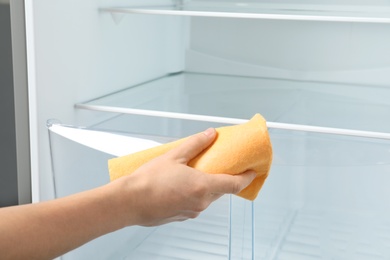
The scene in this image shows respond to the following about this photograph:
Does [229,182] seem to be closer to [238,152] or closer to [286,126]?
[238,152]

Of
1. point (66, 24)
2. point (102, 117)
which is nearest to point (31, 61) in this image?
point (66, 24)

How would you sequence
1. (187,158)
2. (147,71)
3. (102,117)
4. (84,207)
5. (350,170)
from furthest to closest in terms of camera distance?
(147,71)
(102,117)
(350,170)
(187,158)
(84,207)

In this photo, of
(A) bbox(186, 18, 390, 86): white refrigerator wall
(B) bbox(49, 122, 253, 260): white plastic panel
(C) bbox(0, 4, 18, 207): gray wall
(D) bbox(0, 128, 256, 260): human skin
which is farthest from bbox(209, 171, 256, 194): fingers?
(A) bbox(186, 18, 390, 86): white refrigerator wall

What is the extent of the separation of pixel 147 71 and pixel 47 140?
529mm

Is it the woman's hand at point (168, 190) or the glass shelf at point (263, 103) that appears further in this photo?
the glass shelf at point (263, 103)

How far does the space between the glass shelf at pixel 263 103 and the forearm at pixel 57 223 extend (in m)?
0.48

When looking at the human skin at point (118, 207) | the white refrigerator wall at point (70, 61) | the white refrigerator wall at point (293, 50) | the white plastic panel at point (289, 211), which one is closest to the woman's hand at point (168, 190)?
the human skin at point (118, 207)

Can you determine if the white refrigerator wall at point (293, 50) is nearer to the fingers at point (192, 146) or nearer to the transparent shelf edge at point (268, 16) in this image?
the transparent shelf edge at point (268, 16)

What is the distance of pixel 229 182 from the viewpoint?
95 cm

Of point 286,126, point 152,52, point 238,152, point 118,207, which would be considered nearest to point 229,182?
point 238,152

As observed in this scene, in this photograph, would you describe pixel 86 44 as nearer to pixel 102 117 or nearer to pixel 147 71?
pixel 102 117

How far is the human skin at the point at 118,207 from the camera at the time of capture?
0.81m

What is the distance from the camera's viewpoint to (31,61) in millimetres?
1273

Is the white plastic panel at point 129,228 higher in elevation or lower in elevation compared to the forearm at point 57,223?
lower
